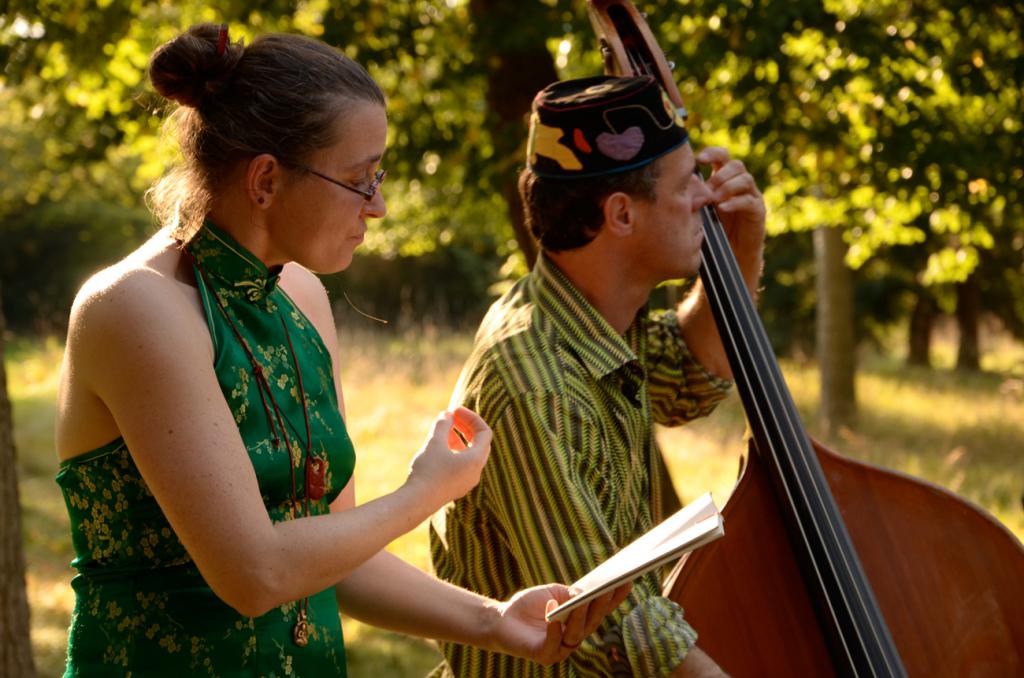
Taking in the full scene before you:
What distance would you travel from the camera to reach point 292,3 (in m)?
6.23

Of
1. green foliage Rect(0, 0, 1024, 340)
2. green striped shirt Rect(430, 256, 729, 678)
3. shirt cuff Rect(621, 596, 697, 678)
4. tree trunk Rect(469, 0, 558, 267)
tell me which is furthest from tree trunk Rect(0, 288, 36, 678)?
green foliage Rect(0, 0, 1024, 340)

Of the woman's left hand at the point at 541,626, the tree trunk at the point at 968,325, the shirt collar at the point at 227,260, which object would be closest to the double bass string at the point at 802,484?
the woman's left hand at the point at 541,626

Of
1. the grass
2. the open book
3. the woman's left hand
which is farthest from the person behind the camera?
the grass

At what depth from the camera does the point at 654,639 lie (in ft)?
7.01

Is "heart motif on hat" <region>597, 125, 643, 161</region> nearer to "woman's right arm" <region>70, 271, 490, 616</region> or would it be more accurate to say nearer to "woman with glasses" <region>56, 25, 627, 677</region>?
"woman with glasses" <region>56, 25, 627, 677</region>

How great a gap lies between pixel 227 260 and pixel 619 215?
98 cm

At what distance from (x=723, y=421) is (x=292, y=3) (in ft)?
25.5

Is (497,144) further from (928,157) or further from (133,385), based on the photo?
(133,385)

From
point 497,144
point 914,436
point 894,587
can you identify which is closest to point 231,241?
point 894,587

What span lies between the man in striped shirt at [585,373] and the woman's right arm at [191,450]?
0.65 m

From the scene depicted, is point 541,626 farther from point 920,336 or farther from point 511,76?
point 920,336

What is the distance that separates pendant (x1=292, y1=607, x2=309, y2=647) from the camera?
1842mm

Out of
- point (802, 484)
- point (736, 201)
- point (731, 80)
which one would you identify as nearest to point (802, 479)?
point (802, 484)

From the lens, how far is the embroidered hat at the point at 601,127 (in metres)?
2.46
